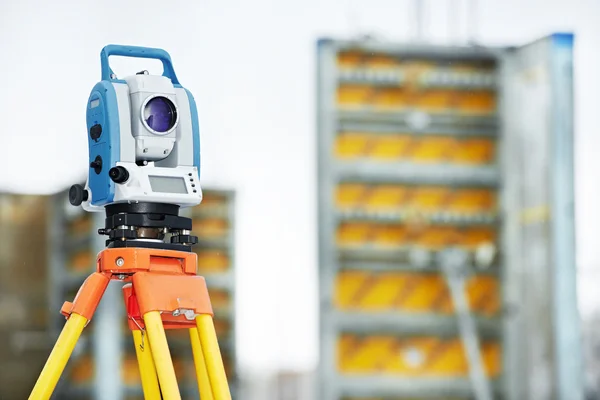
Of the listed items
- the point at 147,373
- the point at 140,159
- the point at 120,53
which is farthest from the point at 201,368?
the point at 120,53

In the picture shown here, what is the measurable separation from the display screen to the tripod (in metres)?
0.05

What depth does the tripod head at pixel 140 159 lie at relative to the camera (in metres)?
2.36

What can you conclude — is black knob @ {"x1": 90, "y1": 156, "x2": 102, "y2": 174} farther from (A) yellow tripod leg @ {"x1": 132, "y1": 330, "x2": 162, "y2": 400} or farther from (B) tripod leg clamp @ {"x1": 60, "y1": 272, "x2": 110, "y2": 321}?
(A) yellow tripod leg @ {"x1": 132, "y1": 330, "x2": 162, "y2": 400}

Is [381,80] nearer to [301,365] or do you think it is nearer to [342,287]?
[342,287]

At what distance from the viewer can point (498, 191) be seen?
181 inches

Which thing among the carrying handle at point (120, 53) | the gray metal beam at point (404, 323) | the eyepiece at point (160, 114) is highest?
the carrying handle at point (120, 53)

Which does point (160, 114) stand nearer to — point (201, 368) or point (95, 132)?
point (95, 132)

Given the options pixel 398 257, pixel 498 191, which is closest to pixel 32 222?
pixel 398 257

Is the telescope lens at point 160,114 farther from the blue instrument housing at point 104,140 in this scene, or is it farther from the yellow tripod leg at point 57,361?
the yellow tripod leg at point 57,361

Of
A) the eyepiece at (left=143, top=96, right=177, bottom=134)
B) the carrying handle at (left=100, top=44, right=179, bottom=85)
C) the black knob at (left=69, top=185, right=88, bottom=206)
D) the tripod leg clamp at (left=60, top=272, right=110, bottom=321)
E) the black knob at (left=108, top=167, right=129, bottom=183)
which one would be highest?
the carrying handle at (left=100, top=44, right=179, bottom=85)

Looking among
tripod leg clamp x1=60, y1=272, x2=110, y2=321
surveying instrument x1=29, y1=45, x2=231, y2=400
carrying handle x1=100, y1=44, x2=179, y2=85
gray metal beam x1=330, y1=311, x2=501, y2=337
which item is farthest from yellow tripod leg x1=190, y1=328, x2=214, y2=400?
gray metal beam x1=330, y1=311, x2=501, y2=337

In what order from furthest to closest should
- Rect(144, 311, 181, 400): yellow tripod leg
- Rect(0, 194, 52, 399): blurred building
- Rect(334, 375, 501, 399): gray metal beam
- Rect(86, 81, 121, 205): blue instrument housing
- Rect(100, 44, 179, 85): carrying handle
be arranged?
Rect(334, 375, 501, 399): gray metal beam
Rect(0, 194, 52, 399): blurred building
Rect(100, 44, 179, 85): carrying handle
Rect(86, 81, 121, 205): blue instrument housing
Rect(144, 311, 181, 400): yellow tripod leg

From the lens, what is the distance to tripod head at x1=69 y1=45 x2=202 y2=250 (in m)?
2.36

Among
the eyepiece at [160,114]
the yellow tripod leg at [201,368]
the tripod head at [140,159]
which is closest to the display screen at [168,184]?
the tripod head at [140,159]
